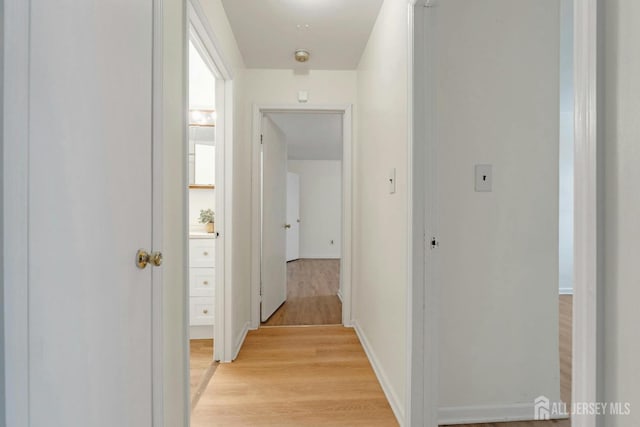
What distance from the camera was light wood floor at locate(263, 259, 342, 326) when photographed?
10.4 feet

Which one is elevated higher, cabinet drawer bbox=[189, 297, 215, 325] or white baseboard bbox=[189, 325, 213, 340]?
cabinet drawer bbox=[189, 297, 215, 325]

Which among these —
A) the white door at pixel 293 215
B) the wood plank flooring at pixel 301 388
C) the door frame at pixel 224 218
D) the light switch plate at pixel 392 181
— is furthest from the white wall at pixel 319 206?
the light switch plate at pixel 392 181

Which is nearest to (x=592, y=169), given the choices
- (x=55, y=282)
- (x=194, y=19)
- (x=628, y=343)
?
(x=628, y=343)

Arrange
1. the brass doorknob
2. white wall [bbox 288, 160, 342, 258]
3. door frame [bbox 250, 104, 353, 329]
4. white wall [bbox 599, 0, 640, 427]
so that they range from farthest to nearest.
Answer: white wall [bbox 288, 160, 342, 258], door frame [bbox 250, 104, 353, 329], the brass doorknob, white wall [bbox 599, 0, 640, 427]

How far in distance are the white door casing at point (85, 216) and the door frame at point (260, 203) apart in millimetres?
1870

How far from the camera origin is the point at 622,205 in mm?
520

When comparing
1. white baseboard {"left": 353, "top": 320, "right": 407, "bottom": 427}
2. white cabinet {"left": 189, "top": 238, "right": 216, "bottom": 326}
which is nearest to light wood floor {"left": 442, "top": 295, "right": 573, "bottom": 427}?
white baseboard {"left": 353, "top": 320, "right": 407, "bottom": 427}

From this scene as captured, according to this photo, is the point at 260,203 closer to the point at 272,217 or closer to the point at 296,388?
the point at 272,217

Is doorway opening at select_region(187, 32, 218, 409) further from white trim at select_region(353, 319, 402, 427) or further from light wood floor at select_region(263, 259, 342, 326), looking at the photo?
white trim at select_region(353, 319, 402, 427)

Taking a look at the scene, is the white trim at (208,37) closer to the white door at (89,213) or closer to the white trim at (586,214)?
the white door at (89,213)

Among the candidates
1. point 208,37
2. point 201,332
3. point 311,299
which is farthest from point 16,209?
point 311,299

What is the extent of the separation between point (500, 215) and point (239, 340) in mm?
2094

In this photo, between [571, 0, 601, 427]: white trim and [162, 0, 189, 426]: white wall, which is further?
[162, 0, 189, 426]: white wall

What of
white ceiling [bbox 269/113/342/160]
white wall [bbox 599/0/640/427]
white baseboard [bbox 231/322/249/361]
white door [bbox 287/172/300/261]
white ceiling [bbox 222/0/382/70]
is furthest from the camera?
white door [bbox 287/172/300/261]
